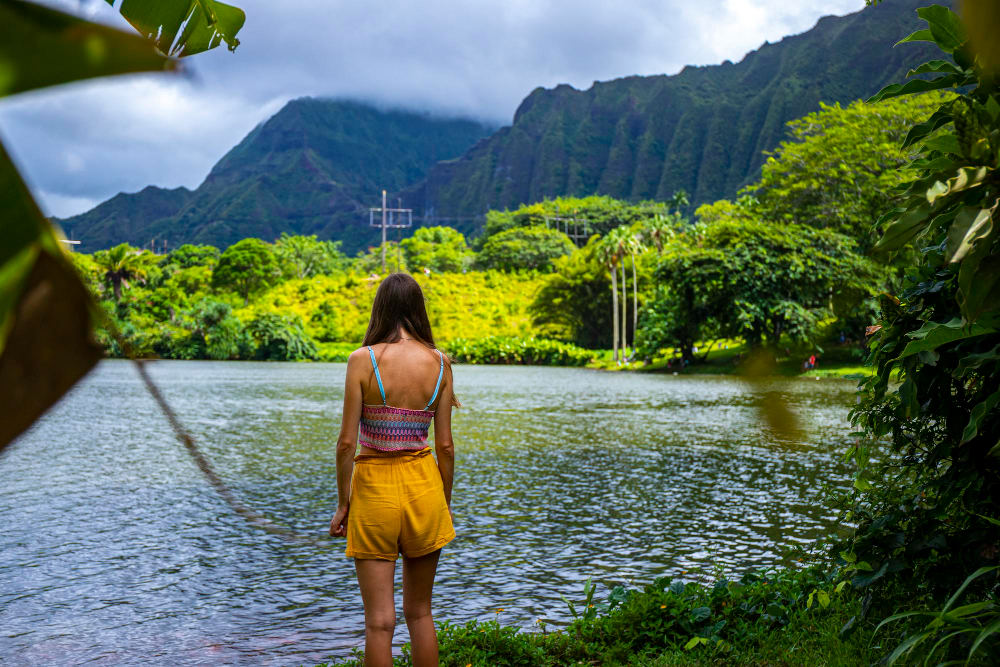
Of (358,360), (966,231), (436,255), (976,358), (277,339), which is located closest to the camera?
(966,231)

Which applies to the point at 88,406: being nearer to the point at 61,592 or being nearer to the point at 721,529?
the point at 61,592

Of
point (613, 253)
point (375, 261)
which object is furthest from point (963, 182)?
point (375, 261)

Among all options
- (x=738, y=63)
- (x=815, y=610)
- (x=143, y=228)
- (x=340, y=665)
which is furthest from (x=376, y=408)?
(x=738, y=63)

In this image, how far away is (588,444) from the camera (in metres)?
14.4

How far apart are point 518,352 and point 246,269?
1231 inches

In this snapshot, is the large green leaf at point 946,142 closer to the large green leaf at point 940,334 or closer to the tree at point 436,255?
the large green leaf at point 940,334

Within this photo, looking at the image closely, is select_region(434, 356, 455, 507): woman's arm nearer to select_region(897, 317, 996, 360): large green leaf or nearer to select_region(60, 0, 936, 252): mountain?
select_region(897, 317, 996, 360): large green leaf

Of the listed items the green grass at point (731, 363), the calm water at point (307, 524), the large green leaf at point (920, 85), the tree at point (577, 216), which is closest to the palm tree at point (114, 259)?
the calm water at point (307, 524)

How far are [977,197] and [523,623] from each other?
14.2 feet

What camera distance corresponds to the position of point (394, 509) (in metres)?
3.13

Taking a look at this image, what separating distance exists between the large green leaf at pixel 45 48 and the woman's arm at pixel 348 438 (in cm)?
299

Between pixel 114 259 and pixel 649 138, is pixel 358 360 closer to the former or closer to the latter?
pixel 114 259

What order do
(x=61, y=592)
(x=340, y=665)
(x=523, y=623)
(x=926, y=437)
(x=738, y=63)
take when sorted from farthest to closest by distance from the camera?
(x=738, y=63), (x=61, y=592), (x=523, y=623), (x=340, y=665), (x=926, y=437)

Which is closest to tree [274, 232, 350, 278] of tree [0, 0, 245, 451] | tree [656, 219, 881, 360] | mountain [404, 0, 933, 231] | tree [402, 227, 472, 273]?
tree [402, 227, 472, 273]
